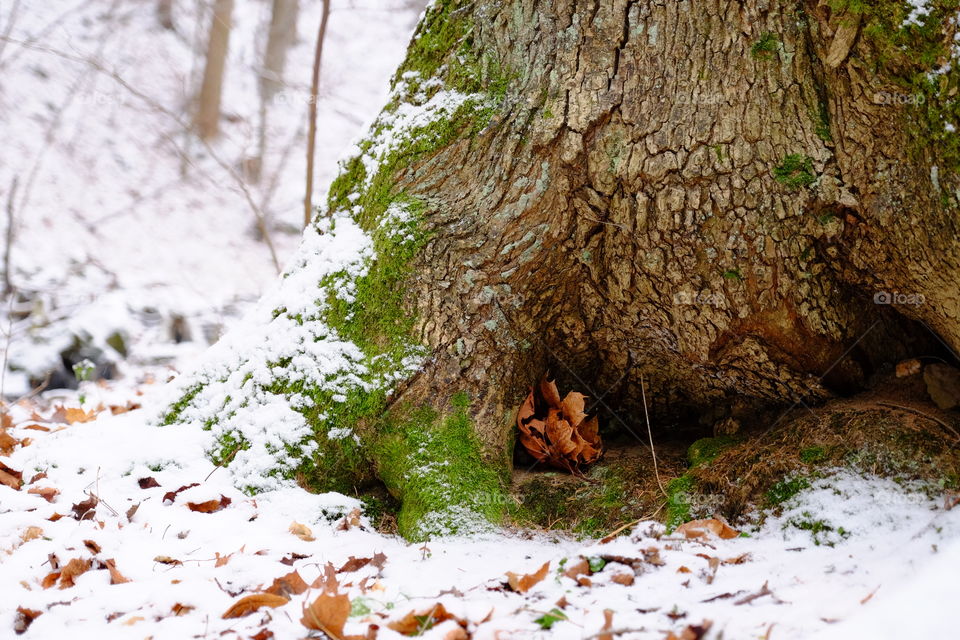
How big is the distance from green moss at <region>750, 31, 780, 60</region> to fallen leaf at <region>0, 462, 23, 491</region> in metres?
3.10

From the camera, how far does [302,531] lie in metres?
2.19

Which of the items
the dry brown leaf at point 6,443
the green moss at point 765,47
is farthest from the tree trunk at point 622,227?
the dry brown leaf at point 6,443

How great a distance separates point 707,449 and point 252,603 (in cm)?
173

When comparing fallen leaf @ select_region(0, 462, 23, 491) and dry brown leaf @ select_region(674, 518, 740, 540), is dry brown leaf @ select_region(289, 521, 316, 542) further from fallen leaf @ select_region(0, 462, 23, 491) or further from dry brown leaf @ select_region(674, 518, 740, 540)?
dry brown leaf @ select_region(674, 518, 740, 540)

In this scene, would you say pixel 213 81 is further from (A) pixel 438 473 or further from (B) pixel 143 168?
(A) pixel 438 473

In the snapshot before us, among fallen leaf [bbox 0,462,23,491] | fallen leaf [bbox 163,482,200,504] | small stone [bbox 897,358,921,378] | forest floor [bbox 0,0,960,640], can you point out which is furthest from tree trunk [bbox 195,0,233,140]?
small stone [bbox 897,358,921,378]

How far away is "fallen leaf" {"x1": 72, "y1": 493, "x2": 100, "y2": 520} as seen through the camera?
2.19 meters

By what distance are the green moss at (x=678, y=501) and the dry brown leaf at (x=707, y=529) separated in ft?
0.20

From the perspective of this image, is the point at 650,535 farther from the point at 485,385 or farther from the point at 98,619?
the point at 98,619

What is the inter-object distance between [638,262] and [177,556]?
1909 millimetres

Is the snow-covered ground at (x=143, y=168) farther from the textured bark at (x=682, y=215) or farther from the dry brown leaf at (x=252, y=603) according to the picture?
the dry brown leaf at (x=252, y=603)

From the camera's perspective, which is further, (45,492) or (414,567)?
(45,492)

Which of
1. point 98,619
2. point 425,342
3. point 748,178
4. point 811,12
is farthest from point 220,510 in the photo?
point 811,12

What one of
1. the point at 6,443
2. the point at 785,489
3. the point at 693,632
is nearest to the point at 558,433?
the point at 785,489
